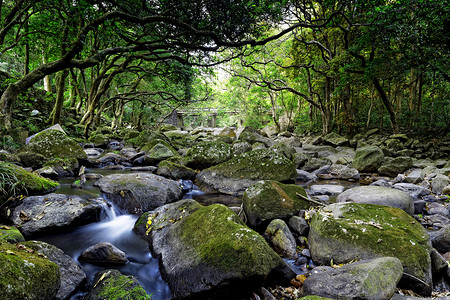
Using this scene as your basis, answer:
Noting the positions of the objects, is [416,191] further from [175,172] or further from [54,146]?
[54,146]

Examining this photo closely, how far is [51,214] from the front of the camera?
3.56 metres

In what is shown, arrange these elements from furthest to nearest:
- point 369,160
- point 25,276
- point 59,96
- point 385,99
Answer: point 385,99 < point 59,96 < point 369,160 < point 25,276

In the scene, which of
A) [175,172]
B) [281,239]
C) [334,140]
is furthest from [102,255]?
[334,140]

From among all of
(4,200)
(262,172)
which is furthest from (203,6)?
(4,200)

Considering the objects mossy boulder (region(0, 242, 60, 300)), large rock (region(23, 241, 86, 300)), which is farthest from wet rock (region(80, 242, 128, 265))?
mossy boulder (region(0, 242, 60, 300))

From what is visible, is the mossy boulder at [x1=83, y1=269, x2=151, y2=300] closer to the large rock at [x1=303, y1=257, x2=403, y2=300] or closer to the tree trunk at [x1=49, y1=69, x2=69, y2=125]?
the large rock at [x1=303, y1=257, x2=403, y2=300]

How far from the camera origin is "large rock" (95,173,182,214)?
4.64 metres

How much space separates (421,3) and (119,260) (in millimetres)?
10777

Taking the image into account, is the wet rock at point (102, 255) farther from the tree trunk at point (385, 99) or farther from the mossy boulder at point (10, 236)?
the tree trunk at point (385, 99)

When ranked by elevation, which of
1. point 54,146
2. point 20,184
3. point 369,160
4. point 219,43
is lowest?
point 369,160

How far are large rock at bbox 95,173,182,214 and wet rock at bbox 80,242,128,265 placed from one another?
1.53m

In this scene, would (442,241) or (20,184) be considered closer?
(442,241)

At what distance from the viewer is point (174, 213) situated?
3.59 metres

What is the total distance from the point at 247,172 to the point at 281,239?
3.34 metres
